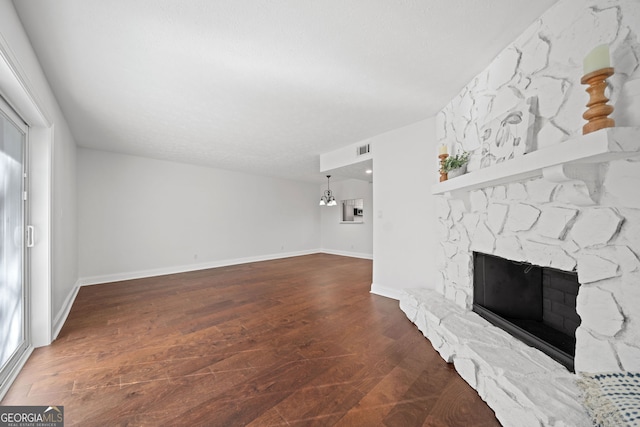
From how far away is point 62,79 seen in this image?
233 cm

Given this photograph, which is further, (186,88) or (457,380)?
(186,88)

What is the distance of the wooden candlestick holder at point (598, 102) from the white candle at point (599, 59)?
0.02m

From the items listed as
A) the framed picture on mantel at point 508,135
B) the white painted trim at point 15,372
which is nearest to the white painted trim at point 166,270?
the white painted trim at point 15,372

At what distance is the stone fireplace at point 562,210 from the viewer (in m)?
1.23

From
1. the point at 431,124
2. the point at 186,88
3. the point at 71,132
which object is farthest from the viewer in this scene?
the point at 71,132

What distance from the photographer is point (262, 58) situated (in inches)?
81.0

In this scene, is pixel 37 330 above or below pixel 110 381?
above

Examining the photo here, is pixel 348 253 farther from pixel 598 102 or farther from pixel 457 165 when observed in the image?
pixel 598 102

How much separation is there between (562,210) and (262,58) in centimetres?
253

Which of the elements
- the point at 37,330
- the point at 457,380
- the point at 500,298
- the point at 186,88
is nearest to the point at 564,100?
the point at 500,298

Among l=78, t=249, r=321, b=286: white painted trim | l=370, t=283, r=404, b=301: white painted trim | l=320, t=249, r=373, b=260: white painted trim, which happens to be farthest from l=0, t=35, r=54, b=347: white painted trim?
l=320, t=249, r=373, b=260: white painted trim

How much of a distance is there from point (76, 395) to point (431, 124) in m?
4.45

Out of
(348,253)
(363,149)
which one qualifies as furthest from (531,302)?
(348,253)

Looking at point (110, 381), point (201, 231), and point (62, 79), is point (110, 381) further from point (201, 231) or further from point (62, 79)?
point (201, 231)
